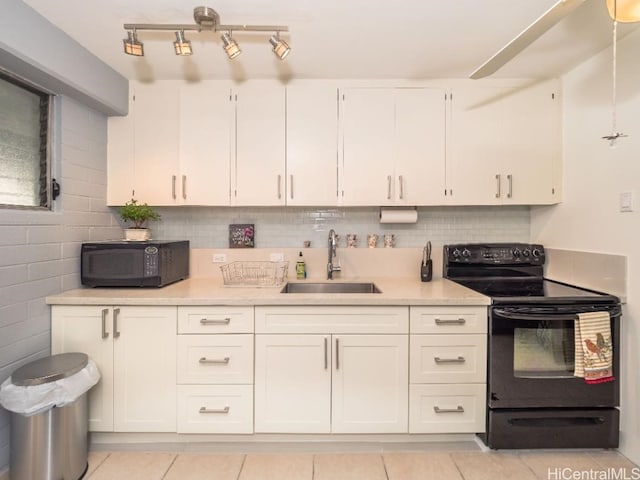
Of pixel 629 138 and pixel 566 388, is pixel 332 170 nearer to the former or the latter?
pixel 629 138

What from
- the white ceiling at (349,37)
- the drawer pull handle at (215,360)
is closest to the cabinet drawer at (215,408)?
the drawer pull handle at (215,360)

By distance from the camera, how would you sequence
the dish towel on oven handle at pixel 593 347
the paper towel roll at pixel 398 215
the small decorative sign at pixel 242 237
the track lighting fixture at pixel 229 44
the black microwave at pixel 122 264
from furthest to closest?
the small decorative sign at pixel 242 237, the paper towel roll at pixel 398 215, the black microwave at pixel 122 264, the dish towel on oven handle at pixel 593 347, the track lighting fixture at pixel 229 44

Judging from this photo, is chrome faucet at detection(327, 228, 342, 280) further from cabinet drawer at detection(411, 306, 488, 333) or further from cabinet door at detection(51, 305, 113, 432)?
cabinet door at detection(51, 305, 113, 432)

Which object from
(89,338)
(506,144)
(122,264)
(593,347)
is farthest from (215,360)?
(506,144)

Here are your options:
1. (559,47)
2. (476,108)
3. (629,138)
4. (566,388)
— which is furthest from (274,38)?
(566,388)

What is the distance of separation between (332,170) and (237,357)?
1.32 metres

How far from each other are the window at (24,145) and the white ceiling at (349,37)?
410mm

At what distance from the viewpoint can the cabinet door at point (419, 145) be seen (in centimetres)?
238

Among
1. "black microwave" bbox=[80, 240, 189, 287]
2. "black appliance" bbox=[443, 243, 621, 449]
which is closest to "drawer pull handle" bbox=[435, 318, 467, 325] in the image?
"black appliance" bbox=[443, 243, 621, 449]

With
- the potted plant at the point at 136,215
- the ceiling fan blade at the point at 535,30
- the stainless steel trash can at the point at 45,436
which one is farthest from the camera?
the potted plant at the point at 136,215

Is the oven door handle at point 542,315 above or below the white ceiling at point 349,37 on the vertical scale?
below

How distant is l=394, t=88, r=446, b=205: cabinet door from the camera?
238 centimetres

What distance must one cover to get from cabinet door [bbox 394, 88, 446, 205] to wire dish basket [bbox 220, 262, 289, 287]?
0.95 metres

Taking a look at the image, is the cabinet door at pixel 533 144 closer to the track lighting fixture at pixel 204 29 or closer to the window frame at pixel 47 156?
the track lighting fixture at pixel 204 29
